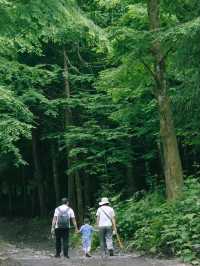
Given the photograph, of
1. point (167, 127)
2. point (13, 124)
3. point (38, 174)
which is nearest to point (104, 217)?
point (167, 127)

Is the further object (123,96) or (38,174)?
(38,174)

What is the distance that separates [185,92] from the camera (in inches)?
687

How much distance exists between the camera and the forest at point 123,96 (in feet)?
40.3

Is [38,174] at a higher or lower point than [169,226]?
higher

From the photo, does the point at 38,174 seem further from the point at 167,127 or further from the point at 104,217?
the point at 104,217

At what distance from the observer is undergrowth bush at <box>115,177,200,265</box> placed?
14.3 metres

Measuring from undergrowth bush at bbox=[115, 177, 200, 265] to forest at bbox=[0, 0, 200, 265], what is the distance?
37 millimetres

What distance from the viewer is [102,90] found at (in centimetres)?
2464

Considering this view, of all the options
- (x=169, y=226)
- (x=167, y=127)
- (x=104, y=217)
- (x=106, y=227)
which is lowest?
(x=169, y=226)

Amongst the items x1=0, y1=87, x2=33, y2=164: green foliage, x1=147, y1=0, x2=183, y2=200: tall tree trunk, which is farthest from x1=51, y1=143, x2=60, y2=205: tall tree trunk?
x1=147, y1=0, x2=183, y2=200: tall tree trunk

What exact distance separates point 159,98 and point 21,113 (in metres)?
8.57

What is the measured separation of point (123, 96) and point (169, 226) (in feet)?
30.0

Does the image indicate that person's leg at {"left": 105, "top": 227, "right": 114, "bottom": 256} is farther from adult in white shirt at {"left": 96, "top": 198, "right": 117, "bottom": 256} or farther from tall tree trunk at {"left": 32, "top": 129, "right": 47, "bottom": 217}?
tall tree trunk at {"left": 32, "top": 129, "right": 47, "bottom": 217}

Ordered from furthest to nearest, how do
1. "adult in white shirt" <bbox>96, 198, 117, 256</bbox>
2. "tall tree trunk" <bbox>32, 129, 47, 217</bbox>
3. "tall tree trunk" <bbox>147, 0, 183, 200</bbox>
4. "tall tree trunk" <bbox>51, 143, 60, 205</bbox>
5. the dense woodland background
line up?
"tall tree trunk" <bbox>32, 129, 47, 217</bbox>, "tall tree trunk" <bbox>51, 143, 60, 205</bbox>, "tall tree trunk" <bbox>147, 0, 183, 200</bbox>, "adult in white shirt" <bbox>96, 198, 117, 256</bbox>, the dense woodland background
